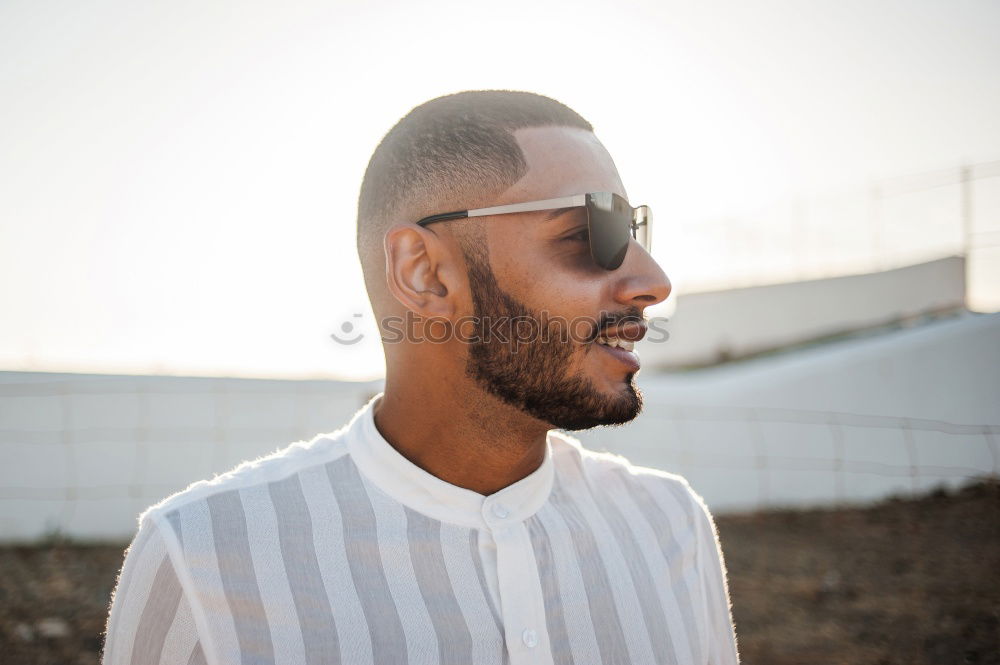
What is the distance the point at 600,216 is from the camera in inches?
80.9

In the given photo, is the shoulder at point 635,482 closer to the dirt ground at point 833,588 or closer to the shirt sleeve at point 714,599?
the shirt sleeve at point 714,599

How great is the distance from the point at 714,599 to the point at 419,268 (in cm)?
132

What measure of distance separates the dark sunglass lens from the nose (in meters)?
0.04

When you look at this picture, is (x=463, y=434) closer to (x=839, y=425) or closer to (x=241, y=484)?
(x=241, y=484)

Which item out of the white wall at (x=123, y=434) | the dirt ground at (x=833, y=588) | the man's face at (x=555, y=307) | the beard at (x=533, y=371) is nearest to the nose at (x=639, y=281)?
the man's face at (x=555, y=307)

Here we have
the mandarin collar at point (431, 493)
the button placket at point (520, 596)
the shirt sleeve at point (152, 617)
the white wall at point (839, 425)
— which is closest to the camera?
the shirt sleeve at point (152, 617)

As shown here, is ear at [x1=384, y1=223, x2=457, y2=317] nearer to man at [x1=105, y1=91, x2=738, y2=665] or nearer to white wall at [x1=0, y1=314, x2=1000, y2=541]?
man at [x1=105, y1=91, x2=738, y2=665]

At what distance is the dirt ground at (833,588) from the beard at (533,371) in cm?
407

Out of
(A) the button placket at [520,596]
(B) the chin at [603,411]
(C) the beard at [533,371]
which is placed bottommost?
(A) the button placket at [520,596]

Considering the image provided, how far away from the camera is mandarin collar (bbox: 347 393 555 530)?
76.0 inches

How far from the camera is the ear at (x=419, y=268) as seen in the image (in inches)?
83.5

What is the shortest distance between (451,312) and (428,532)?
626 mm

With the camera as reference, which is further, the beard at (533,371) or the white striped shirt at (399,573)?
the beard at (533,371)

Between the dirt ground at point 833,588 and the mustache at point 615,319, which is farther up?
the mustache at point 615,319
